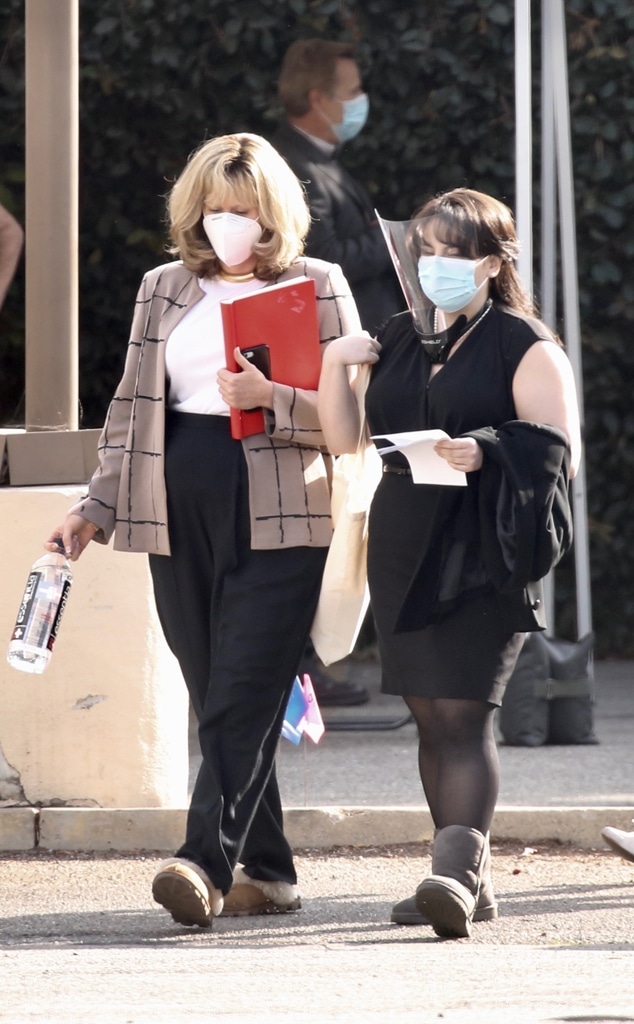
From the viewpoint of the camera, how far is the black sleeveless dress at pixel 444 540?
3.82 metres

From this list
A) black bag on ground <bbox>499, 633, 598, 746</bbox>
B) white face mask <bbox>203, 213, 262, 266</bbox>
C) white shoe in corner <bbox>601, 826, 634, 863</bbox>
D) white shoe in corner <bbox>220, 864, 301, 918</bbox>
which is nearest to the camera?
white face mask <bbox>203, 213, 262, 266</bbox>

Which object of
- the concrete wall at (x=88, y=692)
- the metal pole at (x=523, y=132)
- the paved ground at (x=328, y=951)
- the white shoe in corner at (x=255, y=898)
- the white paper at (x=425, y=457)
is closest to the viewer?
the paved ground at (x=328, y=951)

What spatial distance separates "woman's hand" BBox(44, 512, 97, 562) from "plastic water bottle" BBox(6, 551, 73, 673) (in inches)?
1.1

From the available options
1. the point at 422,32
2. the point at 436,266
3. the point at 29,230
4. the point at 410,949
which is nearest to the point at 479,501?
the point at 436,266

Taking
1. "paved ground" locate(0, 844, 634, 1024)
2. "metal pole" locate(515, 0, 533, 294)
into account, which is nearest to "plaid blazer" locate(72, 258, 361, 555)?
"paved ground" locate(0, 844, 634, 1024)

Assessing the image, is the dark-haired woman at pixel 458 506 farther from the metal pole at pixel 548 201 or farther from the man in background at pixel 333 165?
the metal pole at pixel 548 201

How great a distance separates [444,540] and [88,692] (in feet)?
4.68

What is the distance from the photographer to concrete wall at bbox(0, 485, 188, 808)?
15.8 ft

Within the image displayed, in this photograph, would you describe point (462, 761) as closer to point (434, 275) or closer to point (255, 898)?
point (255, 898)

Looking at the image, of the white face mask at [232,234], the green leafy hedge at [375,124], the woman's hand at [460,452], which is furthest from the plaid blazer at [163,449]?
the green leafy hedge at [375,124]

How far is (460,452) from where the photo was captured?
3629mm

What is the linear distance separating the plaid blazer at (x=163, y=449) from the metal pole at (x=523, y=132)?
71.6 inches

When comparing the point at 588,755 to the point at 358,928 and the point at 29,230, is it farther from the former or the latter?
the point at 29,230

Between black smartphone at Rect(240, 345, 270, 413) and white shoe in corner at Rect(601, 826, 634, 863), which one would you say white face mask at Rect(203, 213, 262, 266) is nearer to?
black smartphone at Rect(240, 345, 270, 413)
